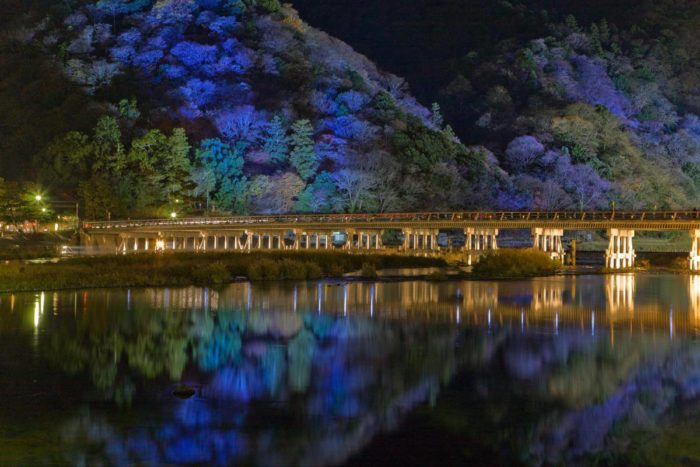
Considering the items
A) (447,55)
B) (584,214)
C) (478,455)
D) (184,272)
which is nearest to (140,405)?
(478,455)

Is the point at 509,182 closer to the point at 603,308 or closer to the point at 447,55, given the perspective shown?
the point at 447,55

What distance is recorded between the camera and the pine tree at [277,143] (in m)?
102

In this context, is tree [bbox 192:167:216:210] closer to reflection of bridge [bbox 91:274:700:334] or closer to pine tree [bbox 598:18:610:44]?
reflection of bridge [bbox 91:274:700:334]

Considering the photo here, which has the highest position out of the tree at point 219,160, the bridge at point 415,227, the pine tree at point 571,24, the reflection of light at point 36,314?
the pine tree at point 571,24

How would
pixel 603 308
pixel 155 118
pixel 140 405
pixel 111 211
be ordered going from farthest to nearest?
pixel 155 118, pixel 111 211, pixel 603 308, pixel 140 405

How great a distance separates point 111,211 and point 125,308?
2657 inches

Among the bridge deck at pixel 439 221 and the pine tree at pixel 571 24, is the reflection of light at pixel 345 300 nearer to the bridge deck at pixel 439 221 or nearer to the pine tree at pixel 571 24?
the bridge deck at pixel 439 221

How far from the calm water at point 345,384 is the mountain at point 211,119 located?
6579cm

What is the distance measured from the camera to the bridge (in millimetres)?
61375

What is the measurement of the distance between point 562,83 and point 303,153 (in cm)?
4384

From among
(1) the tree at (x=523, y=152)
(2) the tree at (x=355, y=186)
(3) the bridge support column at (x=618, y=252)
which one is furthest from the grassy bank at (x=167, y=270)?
(1) the tree at (x=523, y=152)

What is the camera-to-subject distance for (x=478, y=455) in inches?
508

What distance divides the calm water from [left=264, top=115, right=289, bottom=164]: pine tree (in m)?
71.4

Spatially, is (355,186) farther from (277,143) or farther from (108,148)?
(108,148)
